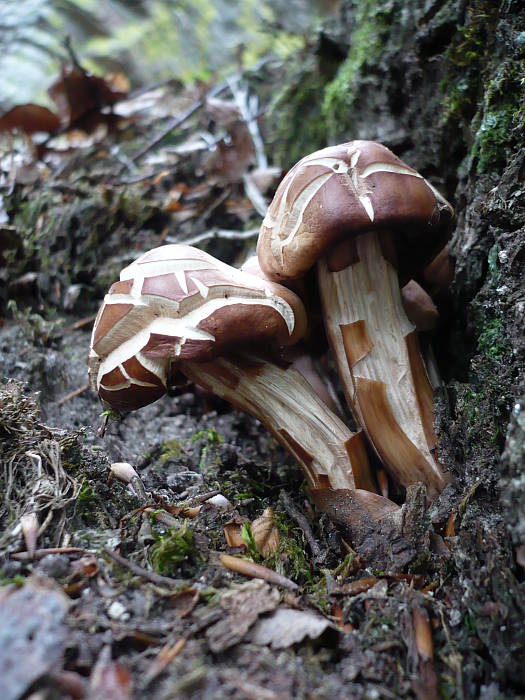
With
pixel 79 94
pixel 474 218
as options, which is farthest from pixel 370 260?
pixel 79 94

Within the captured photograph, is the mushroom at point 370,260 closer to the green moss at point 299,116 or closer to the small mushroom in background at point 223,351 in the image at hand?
the small mushroom in background at point 223,351

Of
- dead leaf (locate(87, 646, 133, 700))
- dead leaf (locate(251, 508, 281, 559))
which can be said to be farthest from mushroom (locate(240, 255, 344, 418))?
dead leaf (locate(87, 646, 133, 700))

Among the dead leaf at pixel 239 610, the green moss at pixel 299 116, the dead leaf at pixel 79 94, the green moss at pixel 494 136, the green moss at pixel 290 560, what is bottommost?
the green moss at pixel 290 560

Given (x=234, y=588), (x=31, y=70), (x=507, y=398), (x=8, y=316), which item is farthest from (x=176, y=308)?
(x=31, y=70)

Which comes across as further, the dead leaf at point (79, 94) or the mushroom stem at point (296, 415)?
the dead leaf at point (79, 94)

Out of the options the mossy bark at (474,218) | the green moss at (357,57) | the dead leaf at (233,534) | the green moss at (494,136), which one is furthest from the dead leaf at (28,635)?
the green moss at (357,57)

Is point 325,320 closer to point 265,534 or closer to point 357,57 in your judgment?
point 265,534

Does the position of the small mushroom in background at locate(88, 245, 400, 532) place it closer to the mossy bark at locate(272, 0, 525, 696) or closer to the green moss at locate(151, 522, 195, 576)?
the mossy bark at locate(272, 0, 525, 696)
